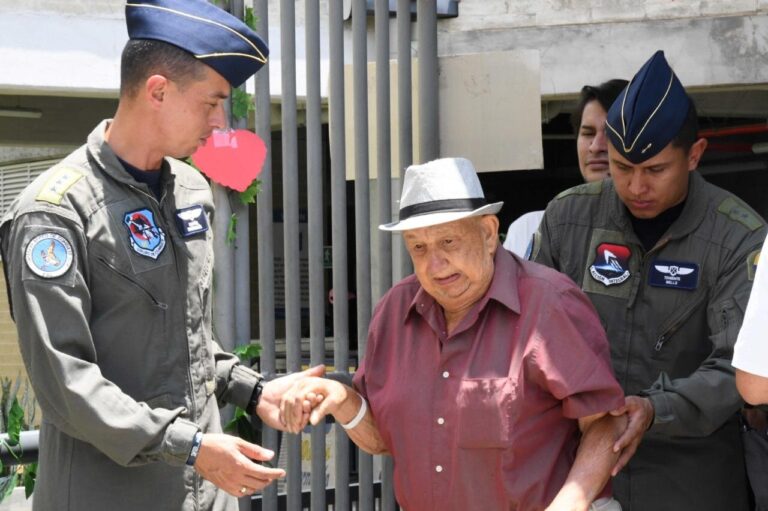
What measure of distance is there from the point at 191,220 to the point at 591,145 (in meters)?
1.68

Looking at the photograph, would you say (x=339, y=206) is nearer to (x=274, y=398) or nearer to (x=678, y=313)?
(x=274, y=398)

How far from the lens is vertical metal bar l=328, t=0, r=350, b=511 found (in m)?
3.65

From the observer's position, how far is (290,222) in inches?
146

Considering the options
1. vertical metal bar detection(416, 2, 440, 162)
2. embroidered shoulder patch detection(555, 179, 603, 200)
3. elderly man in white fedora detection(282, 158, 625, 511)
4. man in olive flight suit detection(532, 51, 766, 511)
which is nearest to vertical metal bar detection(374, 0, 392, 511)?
vertical metal bar detection(416, 2, 440, 162)

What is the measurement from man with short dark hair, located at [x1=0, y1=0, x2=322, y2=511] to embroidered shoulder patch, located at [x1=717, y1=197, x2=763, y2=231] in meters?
1.34

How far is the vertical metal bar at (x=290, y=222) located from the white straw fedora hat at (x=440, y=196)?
3.48 feet

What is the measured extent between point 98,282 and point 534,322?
3.23 feet

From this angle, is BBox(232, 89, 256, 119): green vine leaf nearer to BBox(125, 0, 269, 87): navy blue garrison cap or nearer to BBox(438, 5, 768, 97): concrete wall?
BBox(438, 5, 768, 97): concrete wall

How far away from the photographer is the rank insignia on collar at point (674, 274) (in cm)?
295

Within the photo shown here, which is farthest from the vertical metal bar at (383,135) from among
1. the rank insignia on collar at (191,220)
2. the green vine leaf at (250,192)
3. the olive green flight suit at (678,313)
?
the rank insignia on collar at (191,220)

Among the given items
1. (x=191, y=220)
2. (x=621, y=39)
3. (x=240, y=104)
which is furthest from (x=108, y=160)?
(x=621, y=39)

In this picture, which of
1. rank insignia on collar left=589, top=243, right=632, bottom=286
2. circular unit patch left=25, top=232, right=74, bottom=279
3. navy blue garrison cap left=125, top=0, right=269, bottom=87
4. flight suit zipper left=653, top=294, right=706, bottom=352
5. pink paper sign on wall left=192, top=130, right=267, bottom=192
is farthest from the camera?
pink paper sign on wall left=192, top=130, right=267, bottom=192

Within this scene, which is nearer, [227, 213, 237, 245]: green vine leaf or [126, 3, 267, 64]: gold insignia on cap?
[126, 3, 267, 64]: gold insignia on cap

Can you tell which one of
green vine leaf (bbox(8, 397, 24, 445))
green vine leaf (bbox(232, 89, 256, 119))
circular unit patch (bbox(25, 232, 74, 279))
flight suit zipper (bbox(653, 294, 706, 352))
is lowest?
green vine leaf (bbox(8, 397, 24, 445))
